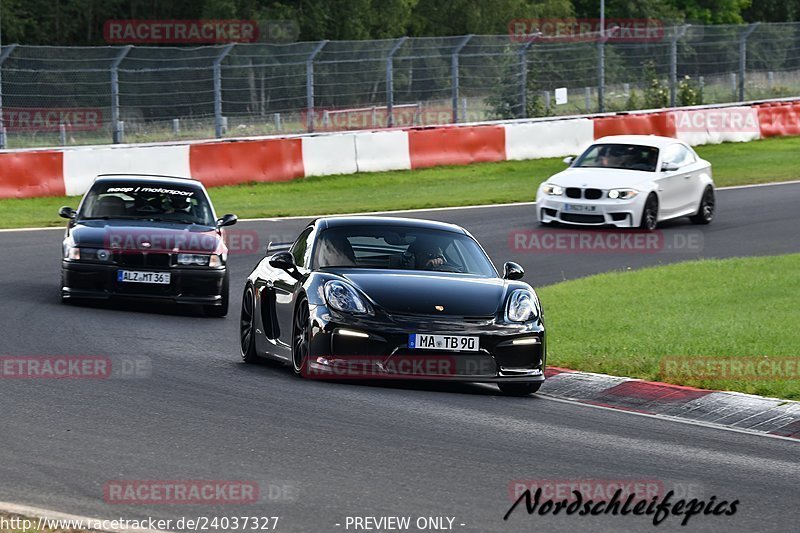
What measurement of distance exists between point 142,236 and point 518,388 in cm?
557

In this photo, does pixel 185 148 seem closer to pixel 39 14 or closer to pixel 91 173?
pixel 91 173

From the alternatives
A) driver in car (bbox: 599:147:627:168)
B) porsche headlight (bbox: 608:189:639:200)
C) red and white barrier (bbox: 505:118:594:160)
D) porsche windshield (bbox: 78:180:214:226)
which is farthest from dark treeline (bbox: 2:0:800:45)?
porsche windshield (bbox: 78:180:214:226)

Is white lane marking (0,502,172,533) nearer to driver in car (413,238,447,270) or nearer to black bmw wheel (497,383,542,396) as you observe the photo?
black bmw wheel (497,383,542,396)

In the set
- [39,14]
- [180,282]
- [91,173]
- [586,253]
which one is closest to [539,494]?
[180,282]

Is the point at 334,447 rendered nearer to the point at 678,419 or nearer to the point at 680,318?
the point at 678,419

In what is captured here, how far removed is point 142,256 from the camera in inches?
590

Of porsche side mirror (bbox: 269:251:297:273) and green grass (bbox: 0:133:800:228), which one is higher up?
porsche side mirror (bbox: 269:251:297:273)

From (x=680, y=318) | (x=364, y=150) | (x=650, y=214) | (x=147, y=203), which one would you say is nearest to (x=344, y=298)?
(x=680, y=318)

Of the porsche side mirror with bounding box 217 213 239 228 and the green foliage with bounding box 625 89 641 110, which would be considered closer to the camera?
the porsche side mirror with bounding box 217 213 239 228

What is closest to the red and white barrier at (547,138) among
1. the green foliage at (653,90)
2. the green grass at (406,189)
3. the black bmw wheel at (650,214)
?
the green grass at (406,189)

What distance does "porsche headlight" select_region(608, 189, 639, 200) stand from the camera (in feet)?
71.9

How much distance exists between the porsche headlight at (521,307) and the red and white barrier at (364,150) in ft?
53.3

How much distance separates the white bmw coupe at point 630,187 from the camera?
21969 millimetres

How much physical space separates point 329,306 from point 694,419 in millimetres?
2593
